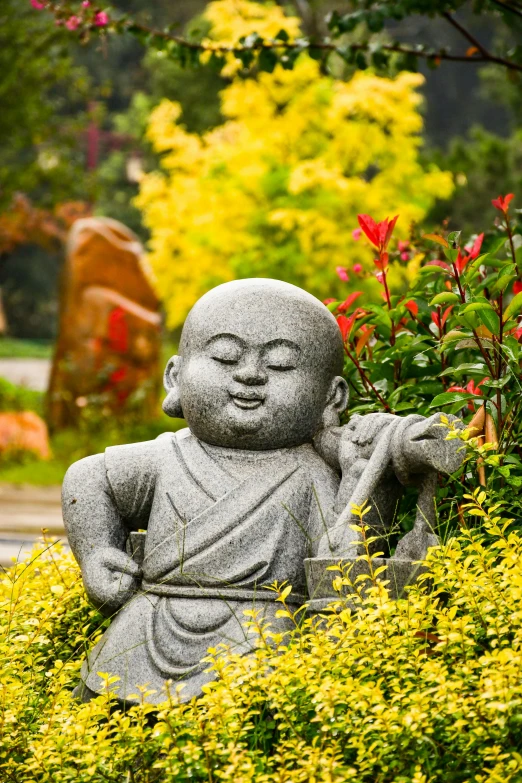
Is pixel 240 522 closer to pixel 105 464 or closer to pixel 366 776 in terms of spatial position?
pixel 105 464

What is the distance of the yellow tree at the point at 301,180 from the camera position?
40.7 ft

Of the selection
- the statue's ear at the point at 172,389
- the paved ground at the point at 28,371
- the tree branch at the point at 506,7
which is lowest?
the paved ground at the point at 28,371

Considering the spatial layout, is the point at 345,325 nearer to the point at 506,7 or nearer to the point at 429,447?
the point at 429,447

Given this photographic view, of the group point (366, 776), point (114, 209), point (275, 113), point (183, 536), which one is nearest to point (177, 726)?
point (366, 776)

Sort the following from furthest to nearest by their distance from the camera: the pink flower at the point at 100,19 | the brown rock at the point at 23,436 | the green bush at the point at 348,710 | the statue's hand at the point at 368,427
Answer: the brown rock at the point at 23,436
the pink flower at the point at 100,19
the statue's hand at the point at 368,427
the green bush at the point at 348,710

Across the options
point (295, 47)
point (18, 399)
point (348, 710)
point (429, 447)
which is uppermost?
point (295, 47)

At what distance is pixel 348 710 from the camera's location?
98.4 inches

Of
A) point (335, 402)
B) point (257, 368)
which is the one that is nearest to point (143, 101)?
point (335, 402)

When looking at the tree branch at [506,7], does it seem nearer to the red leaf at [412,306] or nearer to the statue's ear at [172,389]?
the red leaf at [412,306]

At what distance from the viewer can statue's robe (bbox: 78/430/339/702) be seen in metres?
2.99

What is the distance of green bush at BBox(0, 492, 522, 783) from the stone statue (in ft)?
0.56

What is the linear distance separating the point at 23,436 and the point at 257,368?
945cm

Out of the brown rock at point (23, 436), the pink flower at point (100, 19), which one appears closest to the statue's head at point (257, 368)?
the pink flower at point (100, 19)

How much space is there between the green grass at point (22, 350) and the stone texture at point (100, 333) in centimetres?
1173
